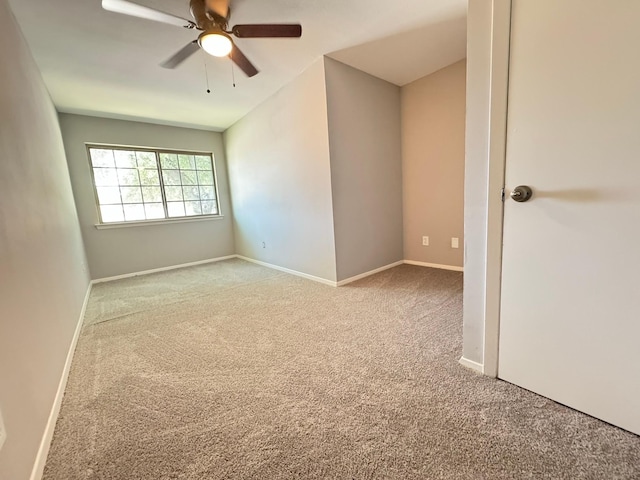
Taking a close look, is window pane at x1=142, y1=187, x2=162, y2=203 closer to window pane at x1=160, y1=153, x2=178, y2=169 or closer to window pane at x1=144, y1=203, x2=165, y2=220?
window pane at x1=144, y1=203, x2=165, y2=220

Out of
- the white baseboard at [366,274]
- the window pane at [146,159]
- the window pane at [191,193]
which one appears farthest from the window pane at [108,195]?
the white baseboard at [366,274]

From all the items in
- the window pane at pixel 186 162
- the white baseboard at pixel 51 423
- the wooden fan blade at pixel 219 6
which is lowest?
the white baseboard at pixel 51 423

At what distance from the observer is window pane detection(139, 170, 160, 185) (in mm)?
4246

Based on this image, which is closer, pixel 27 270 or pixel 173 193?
pixel 27 270

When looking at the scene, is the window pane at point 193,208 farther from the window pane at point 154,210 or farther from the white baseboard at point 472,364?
the white baseboard at point 472,364

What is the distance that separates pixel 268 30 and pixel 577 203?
2029 mm

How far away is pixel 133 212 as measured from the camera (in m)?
4.19

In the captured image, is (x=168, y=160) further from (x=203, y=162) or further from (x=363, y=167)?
(x=363, y=167)

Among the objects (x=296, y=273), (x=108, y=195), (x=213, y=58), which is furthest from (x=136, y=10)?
(x=108, y=195)

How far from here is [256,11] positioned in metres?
1.91

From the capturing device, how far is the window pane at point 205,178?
15.8ft

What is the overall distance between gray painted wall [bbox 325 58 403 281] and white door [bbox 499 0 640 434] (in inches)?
72.5

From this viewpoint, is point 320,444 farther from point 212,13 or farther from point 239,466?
point 212,13

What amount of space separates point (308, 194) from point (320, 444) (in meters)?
2.50
